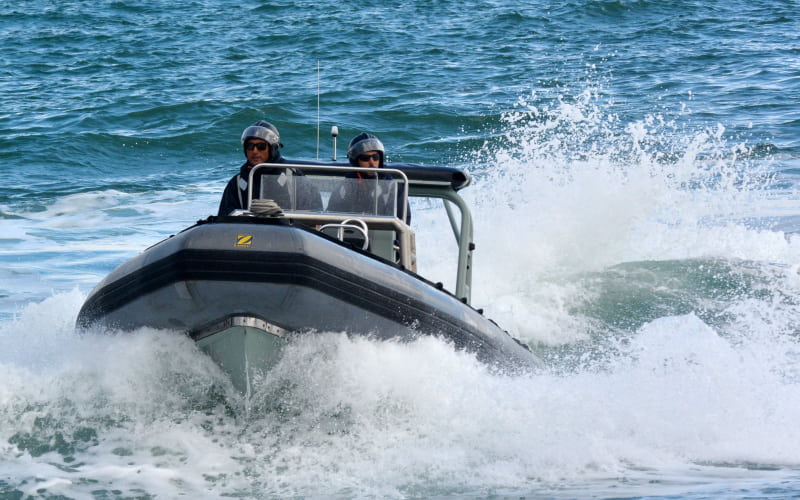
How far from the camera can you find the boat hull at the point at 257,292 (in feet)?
15.8

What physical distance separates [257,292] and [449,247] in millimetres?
5728

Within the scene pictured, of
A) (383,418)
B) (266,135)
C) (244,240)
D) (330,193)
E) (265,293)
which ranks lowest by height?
(383,418)

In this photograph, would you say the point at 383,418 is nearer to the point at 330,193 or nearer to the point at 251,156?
the point at 330,193

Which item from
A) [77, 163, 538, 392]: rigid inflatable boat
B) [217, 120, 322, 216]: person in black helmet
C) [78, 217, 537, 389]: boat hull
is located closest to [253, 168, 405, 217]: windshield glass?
[77, 163, 538, 392]: rigid inflatable boat

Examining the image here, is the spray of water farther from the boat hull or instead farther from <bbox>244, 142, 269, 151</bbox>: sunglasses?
<bbox>244, 142, 269, 151</bbox>: sunglasses

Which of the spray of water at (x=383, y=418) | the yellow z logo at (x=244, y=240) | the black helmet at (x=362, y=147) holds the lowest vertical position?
the spray of water at (x=383, y=418)

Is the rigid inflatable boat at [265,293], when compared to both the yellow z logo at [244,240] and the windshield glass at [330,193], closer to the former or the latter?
the yellow z logo at [244,240]

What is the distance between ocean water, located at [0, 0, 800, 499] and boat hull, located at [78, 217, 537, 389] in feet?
0.47

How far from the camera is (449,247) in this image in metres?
10.5

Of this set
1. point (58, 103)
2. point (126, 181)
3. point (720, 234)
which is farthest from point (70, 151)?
point (720, 234)

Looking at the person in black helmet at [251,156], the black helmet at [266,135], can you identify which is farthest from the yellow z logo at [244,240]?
the black helmet at [266,135]

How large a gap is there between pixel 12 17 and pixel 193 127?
1208 centimetres

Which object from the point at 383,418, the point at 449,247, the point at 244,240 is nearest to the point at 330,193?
the point at 244,240

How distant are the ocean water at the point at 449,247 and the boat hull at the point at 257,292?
0.14 meters
